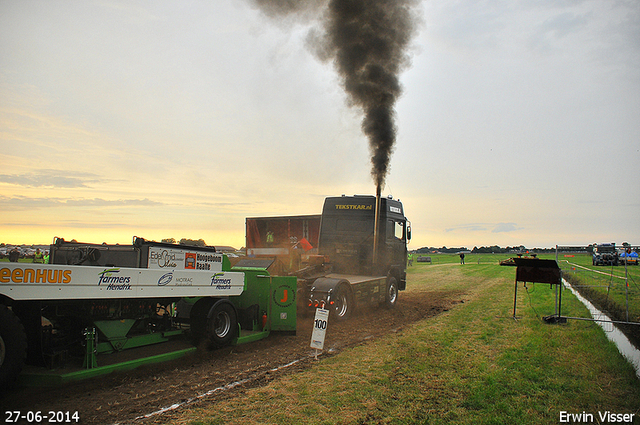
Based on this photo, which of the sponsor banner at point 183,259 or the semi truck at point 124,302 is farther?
the sponsor banner at point 183,259

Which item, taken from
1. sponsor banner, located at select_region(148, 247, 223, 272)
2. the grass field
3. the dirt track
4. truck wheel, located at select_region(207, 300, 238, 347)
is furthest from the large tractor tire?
sponsor banner, located at select_region(148, 247, 223, 272)

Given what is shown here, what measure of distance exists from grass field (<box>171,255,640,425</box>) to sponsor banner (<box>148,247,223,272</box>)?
2455 mm

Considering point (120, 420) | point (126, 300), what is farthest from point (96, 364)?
point (120, 420)

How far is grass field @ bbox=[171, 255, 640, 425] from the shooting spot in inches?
197

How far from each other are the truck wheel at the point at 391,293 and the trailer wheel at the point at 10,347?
10693 millimetres

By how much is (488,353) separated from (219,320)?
5116 mm

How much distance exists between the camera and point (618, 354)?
26.5 feet

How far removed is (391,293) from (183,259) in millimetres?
8969

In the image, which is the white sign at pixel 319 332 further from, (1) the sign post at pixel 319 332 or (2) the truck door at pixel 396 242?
(2) the truck door at pixel 396 242

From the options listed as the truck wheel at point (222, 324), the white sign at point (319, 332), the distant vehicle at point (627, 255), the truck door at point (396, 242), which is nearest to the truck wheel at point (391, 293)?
the truck door at point (396, 242)

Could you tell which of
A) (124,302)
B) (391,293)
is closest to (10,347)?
(124,302)

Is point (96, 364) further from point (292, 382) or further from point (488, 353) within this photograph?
point (488, 353)

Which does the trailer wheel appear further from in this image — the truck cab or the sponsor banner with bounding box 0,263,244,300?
the truck cab

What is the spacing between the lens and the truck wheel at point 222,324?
295 inches
